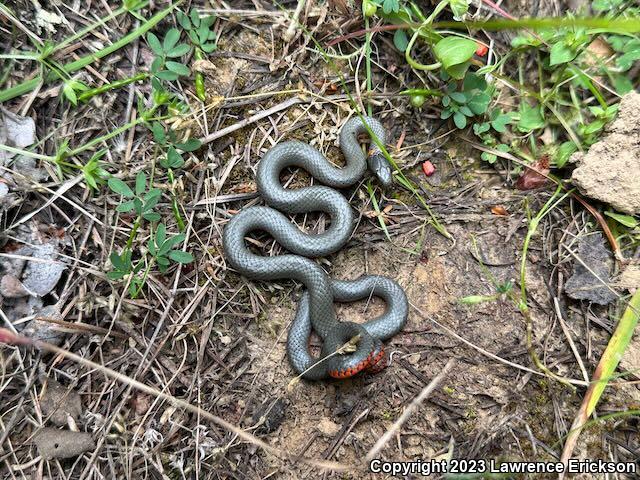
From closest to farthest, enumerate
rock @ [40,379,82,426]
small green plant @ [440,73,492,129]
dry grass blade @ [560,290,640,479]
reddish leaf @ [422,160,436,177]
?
dry grass blade @ [560,290,640,479]
rock @ [40,379,82,426]
small green plant @ [440,73,492,129]
reddish leaf @ [422,160,436,177]

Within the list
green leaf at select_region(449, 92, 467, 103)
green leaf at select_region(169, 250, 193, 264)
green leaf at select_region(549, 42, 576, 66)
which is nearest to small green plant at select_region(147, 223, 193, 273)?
green leaf at select_region(169, 250, 193, 264)

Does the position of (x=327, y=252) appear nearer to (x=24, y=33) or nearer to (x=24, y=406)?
(x=24, y=406)

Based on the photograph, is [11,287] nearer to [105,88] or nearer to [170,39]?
[105,88]

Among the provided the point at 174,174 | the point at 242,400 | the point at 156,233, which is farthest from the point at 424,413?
the point at 174,174

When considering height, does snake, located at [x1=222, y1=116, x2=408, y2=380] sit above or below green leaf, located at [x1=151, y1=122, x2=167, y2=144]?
below

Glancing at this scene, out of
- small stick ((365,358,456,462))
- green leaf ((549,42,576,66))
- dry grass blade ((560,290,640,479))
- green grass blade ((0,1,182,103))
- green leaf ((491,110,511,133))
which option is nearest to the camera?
small stick ((365,358,456,462))

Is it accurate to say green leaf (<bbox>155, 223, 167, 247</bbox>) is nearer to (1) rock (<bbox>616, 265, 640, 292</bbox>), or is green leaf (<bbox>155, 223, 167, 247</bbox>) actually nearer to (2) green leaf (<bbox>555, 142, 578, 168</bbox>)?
(2) green leaf (<bbox>555, 142, 578, 168</bbox>)

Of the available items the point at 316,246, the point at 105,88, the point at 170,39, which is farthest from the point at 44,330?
the point at 170,39

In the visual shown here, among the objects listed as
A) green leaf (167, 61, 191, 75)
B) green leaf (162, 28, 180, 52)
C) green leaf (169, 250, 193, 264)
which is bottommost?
green leaf (169, 250, 193, 264)
